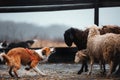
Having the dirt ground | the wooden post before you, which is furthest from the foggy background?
the dirt ground

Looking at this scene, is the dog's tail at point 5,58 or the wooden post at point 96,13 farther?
the wooden post at point 96,13

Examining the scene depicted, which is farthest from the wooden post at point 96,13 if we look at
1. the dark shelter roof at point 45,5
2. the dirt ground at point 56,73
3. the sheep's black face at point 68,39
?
the dirt ground at point 56,73

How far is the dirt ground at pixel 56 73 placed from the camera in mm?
3547

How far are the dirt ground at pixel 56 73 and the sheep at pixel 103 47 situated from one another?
70 mm

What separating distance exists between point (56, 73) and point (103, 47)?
53 centimetres

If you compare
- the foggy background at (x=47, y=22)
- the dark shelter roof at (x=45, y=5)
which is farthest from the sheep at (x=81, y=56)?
the dark shelter roof at (x=45, y=5)

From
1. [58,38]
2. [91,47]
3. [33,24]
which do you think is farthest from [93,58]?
[33,24]

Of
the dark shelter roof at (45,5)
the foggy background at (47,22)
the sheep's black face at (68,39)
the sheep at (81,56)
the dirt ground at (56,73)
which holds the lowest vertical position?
the dirt ground at (56,73)

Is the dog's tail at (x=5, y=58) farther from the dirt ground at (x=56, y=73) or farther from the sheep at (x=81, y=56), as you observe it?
the sheep at (x=81, y=56)

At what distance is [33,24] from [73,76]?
26.0 inches

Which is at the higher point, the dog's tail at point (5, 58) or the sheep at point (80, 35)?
the sheep at point (80, 35)

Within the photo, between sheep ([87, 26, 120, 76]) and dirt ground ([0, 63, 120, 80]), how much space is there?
7 centimetres

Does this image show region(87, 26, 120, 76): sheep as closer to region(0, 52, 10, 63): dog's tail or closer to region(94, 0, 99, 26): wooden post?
region(94, 0, 99, 26): wooden post

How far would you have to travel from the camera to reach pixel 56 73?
11.9ft
